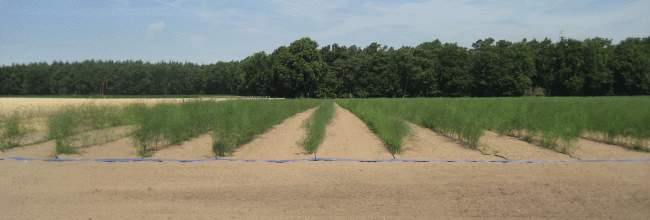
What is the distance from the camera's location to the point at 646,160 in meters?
7.02

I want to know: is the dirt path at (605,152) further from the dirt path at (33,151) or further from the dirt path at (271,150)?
the dirt path at (33,151)

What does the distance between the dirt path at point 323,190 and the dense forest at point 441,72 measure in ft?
176

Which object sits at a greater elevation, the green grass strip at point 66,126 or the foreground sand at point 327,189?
the green grass strip at point 66,126

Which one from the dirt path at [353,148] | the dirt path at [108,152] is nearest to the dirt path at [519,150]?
the dirt path at [353,148]

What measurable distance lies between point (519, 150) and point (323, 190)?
6143 millimetres

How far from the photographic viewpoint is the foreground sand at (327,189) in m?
4.42

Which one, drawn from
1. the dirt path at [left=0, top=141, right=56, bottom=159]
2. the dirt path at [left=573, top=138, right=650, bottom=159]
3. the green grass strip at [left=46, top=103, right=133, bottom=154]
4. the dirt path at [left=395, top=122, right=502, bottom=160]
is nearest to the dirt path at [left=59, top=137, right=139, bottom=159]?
the green grass strip at [left=46, top=103, right=133, bottom=154]

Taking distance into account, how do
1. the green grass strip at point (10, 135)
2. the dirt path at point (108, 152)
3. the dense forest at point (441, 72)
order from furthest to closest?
the dense forest at point (441, 72), the green grass strip at point (10, 135), the dirt path at point (108, 152)

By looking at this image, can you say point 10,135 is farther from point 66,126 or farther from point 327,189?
point 327,189

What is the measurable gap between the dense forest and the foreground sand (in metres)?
53.1

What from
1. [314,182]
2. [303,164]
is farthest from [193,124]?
[314,182]

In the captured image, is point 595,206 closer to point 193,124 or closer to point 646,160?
point 646,160

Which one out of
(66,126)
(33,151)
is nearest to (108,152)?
(66,126)

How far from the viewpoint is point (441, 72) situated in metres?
59.8
